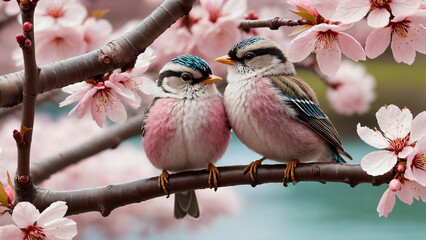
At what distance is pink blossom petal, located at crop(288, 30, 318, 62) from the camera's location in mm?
432

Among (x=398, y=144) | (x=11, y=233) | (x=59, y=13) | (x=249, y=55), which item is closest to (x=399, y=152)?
(x=398, y=144)

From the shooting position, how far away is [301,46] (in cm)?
44

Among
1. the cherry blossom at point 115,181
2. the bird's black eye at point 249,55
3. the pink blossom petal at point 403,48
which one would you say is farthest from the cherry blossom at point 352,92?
the pink blossom petal at point 403,48

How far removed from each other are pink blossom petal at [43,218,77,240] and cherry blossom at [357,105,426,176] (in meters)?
0.26

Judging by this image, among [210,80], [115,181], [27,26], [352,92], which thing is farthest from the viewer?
[115,181]

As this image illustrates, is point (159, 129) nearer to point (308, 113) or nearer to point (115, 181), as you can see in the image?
point (308, 113)

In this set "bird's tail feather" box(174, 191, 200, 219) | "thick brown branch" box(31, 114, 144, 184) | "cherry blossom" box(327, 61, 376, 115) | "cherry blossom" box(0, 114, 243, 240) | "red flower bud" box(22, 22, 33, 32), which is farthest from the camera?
"cherry blossom" box(0, 114, 243, 240)

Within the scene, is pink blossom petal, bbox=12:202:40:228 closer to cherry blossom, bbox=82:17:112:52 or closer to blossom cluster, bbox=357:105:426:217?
blossom cluster, bbox=357:105:426:217

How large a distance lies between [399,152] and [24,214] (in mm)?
331

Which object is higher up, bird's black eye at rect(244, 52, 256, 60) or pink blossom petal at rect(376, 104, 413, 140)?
bird's black eye at rect(244, 52, 256, 60)

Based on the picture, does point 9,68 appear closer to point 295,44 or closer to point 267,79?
point 267,79

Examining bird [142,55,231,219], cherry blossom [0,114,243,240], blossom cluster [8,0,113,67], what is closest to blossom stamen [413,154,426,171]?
bird [142,55,231,219]

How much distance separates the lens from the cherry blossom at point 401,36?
1.41 ft

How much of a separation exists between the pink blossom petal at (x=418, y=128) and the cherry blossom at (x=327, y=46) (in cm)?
7
